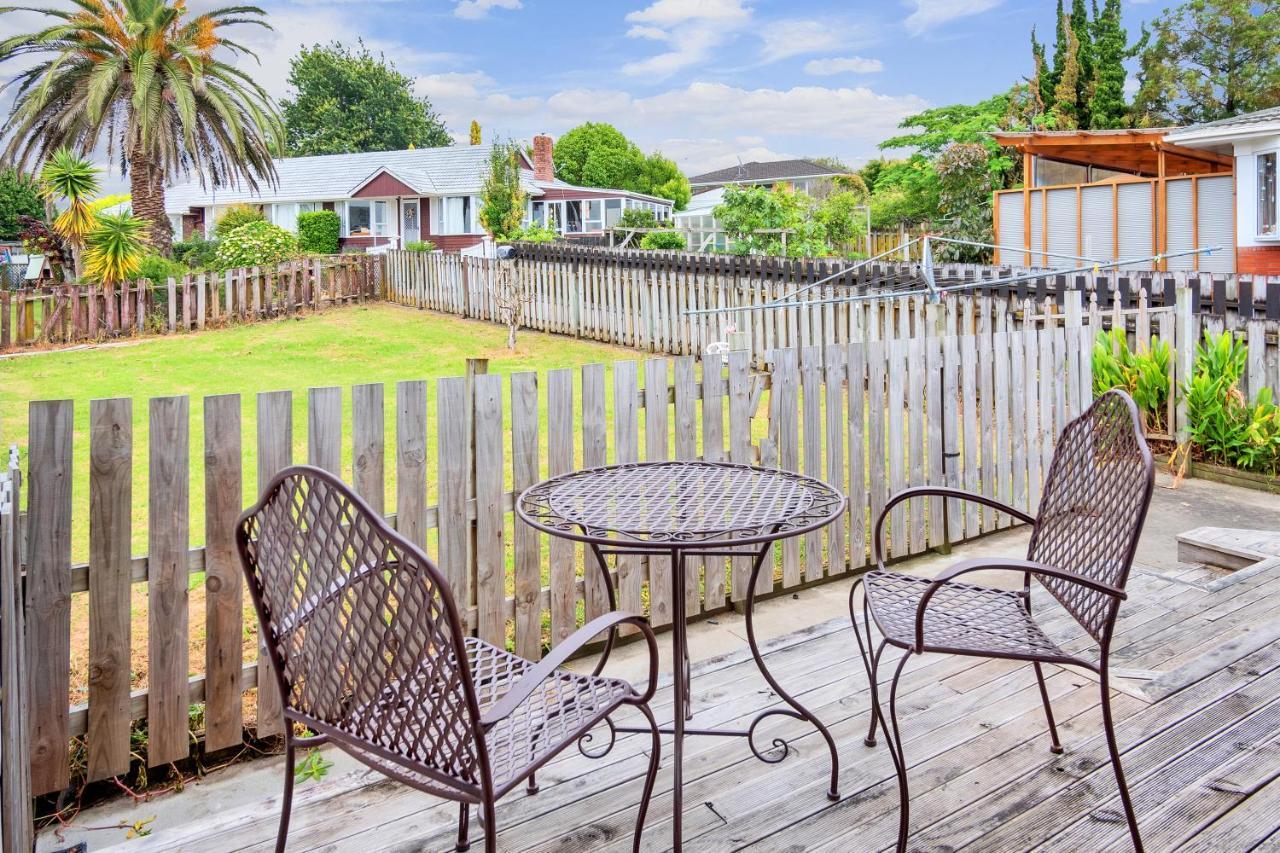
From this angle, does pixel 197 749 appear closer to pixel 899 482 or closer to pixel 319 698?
pixel 319 698

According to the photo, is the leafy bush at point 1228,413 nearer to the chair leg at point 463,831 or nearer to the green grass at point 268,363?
the green grass at point 268,363

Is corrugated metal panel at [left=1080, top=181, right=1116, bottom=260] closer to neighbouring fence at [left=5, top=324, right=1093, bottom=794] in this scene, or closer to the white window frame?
the white window frame

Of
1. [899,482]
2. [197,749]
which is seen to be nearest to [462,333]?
[899,482]

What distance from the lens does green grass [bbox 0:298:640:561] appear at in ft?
28.8

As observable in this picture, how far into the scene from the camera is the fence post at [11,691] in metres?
1.75

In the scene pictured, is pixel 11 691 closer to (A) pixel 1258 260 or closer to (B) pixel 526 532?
(B) pixel 526 532

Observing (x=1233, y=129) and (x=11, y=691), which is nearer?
(x=11, y=691)

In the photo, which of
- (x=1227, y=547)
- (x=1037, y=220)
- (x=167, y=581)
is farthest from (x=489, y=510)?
(x=1037, y=220)

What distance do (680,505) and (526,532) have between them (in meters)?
1.08

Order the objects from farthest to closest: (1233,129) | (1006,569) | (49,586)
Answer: (1233,129)
(49,586)
(1006,569)

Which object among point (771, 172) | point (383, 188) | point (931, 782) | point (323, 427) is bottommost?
point (931, 782)

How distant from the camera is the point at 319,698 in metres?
1.79

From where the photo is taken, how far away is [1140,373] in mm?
6887

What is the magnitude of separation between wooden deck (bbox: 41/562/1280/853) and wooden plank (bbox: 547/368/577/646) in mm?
672
